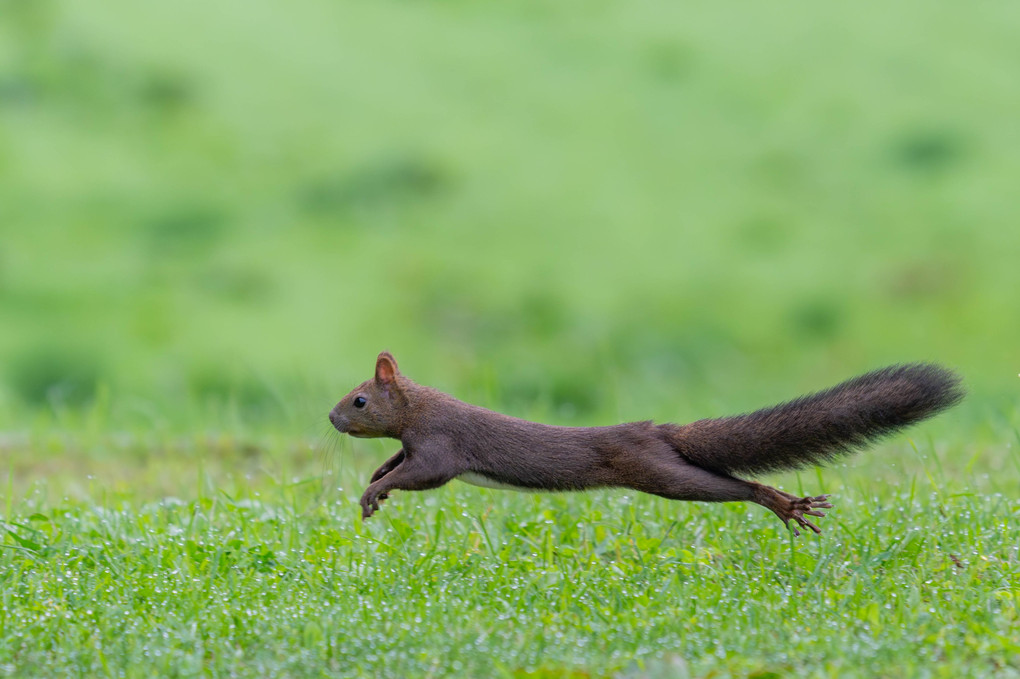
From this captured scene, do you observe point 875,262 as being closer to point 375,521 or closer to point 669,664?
point 375,521

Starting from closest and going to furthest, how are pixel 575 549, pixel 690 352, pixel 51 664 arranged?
pixel 51 664 < pixel 575 549 < pixel 690 352

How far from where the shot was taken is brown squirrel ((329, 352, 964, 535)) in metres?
4.09

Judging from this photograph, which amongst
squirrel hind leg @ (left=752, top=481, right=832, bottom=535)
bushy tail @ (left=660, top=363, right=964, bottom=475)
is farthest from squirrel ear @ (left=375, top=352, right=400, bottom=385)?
squirrel hind leg @ (left=752, top=481, right=832, bottom=535)

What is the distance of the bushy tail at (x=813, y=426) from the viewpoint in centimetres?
400

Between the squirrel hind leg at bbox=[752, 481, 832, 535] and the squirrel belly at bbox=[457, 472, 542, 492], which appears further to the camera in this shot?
the squirrel belly at bbox=[457, 472, 542, 492]

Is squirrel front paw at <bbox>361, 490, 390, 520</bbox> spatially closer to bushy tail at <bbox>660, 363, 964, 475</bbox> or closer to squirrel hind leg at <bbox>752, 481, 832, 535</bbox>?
bushy tail at <bbox>660, 363, 964, 475</bbox>

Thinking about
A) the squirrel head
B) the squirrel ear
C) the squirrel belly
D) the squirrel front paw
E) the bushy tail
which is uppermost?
the bushy tail

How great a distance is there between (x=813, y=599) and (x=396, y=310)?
219 inches

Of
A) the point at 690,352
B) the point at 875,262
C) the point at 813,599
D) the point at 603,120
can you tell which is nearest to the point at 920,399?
the point at 813,599

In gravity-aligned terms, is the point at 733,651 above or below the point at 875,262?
below

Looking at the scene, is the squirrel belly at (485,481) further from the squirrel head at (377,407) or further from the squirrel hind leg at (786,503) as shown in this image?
the squirrel hind leg at (786,503)

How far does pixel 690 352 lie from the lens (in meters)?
9.23

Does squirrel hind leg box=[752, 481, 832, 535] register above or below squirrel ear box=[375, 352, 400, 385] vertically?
below

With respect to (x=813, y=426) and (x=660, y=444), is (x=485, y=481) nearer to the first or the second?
(x=660, y=444)
